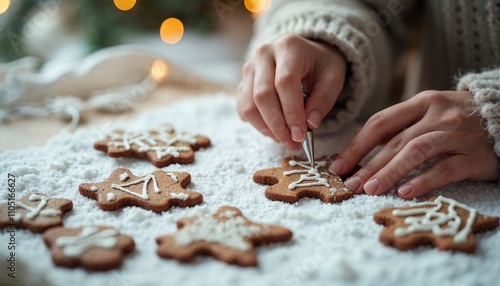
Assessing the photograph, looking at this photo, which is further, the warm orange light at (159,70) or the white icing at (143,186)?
the warm orange light at (159,70)

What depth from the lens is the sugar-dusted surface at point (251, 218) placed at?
2.15ft

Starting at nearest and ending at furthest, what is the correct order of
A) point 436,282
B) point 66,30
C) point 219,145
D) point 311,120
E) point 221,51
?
point 436,282 → point 311,120 → point 219,145 → point 66,30 → point 221,51

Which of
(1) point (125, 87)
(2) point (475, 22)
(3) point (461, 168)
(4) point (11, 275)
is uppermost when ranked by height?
(2) point (475, 22)

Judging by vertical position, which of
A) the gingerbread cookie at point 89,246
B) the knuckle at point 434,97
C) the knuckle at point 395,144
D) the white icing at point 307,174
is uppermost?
the knuckle at point 434,97

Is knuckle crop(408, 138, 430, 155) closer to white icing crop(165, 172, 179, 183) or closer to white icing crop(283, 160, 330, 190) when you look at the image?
white icing crop(283, 160, 330, 190)

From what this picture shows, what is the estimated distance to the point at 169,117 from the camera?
1334 mm

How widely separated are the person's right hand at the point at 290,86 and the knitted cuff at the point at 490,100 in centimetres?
29

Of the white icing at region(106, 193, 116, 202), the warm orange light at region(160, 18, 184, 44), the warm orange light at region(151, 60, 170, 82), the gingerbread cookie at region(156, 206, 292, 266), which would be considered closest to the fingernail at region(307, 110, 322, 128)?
the gingerbread cookie at region(156, 206, 292, 266)

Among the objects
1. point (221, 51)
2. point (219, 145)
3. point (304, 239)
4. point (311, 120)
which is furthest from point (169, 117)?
point (221, 51)

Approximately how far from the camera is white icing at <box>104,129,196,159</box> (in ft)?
3.53

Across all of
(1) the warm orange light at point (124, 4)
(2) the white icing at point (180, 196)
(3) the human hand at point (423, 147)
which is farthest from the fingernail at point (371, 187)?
(1) the warm orange light at point (124, 4)

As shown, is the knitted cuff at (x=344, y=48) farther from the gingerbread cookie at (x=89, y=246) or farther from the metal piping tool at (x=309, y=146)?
the gingerbread cookie at (x=89, y=246)

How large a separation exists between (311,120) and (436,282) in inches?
17.7

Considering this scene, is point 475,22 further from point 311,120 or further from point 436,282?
point 436,282
